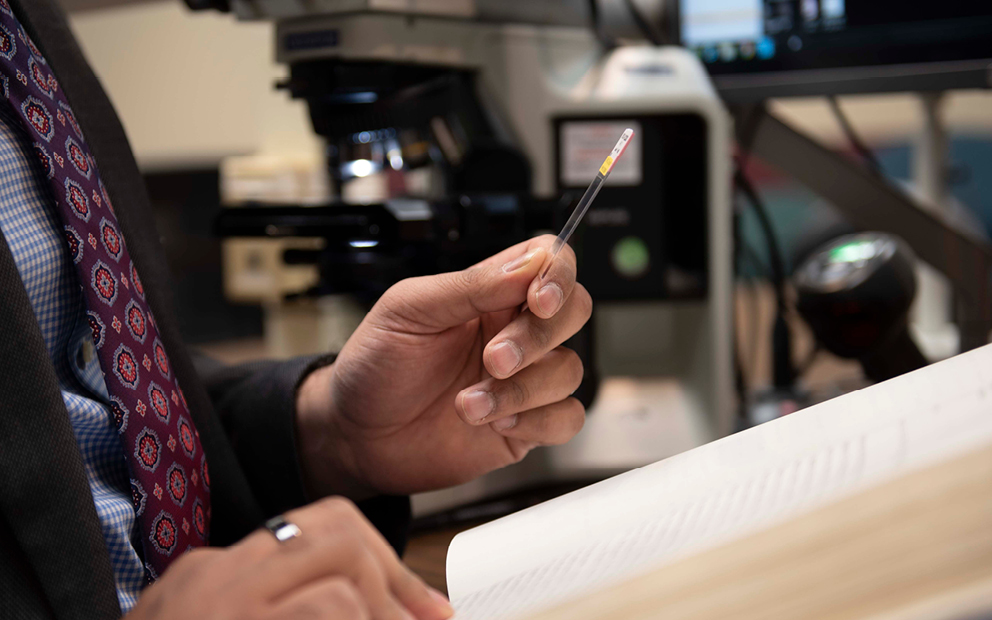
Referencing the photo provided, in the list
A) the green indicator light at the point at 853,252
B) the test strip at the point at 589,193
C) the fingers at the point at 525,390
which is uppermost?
the test strip at the point at 589,193

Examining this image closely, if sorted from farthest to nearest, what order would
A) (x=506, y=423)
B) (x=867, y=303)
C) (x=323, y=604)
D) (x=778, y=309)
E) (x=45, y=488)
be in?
1. (x=778, y=309)
2. (x=867, y=303)
3. (x=506, y=423)
4. (x=45, y=488)
5. (x=323, y=604)

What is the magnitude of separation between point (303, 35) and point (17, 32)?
17.9 inches

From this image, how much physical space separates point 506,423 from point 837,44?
0.80 m

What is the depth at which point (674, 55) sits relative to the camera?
1.02 metres

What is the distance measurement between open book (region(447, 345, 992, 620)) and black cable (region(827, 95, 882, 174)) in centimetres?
93

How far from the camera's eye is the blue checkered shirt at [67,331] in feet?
1.19

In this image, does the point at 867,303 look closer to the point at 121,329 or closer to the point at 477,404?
the point at 477,404

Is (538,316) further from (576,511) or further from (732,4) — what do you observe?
(732,4)

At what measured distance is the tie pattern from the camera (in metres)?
0.37

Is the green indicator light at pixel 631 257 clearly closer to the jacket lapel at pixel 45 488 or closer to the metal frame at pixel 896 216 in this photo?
the metal frame at pixel 896 216

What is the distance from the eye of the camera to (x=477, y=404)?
0.40 m

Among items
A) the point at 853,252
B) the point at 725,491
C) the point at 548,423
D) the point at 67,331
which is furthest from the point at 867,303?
the point at 67,331

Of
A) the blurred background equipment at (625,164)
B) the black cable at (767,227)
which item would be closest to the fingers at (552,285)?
the blurred background equipment at (625,164)

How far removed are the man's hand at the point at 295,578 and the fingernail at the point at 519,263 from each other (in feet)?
0.58
